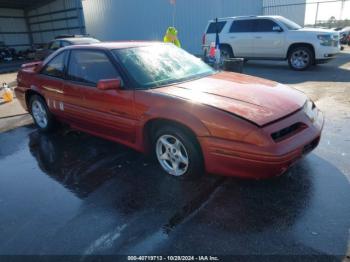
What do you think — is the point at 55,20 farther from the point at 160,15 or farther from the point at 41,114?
the point at 41,114

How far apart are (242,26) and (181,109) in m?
9.87

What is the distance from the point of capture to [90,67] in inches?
165

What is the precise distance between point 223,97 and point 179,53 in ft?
4.99

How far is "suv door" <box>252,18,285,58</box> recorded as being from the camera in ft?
35.3

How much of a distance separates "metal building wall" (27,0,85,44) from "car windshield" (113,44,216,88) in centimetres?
1785

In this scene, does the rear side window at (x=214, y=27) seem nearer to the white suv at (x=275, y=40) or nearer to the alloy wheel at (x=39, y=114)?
the white suv at (x=275, y=40)

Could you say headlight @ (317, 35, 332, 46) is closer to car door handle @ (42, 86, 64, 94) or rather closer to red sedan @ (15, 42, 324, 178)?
red sedan @ (15, 42, 324, 178)

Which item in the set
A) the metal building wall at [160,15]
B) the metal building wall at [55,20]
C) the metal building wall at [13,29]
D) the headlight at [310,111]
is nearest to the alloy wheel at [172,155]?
the headlight at [310,111]

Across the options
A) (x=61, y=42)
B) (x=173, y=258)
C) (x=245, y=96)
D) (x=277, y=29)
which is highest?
(x=277, y=29)

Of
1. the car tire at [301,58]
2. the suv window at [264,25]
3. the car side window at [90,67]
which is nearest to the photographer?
the car side window at [90,67]

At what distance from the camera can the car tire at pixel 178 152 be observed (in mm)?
3158

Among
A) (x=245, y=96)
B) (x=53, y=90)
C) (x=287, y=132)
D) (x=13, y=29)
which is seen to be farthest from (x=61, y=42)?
(x=13, y=29)

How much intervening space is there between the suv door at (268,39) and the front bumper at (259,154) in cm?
856

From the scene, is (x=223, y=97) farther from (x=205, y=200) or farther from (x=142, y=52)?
(x=142, y=52)
